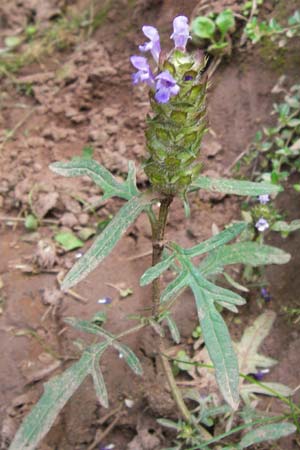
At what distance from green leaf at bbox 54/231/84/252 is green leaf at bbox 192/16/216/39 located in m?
1.51

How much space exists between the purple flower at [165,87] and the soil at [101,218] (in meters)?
0.35

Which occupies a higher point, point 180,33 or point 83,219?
point 180,33

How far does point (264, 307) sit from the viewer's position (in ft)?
9.64

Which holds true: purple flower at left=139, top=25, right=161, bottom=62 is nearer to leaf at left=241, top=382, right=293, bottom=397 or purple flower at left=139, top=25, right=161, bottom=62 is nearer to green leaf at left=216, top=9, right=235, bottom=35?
leaf at left=241, top=382, right=293, bottom=397

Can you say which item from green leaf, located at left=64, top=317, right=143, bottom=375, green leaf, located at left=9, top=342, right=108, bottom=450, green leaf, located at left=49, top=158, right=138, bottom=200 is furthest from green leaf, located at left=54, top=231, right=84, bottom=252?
green leaf, located at left=49, top=158, right=138, bottom=200

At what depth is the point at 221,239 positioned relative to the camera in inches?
83.8

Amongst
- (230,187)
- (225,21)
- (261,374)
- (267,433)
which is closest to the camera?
(230,187)

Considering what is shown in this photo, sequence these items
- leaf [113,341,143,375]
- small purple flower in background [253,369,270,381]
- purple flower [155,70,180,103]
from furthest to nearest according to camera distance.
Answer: small purple flower in background [253,369,270,381] < leaf [113,341,143,375] < purple flower [155,70,180,103]

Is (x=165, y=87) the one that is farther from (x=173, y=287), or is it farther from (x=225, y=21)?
(x=225, y=21)

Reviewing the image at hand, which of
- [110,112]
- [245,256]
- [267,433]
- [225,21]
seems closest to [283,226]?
[245,256]

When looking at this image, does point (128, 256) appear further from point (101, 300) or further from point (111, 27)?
point (111, 27)

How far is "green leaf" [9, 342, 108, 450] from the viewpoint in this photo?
2.26 metres

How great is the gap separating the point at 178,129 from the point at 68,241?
1669mm

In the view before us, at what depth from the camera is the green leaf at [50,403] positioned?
2256mm
